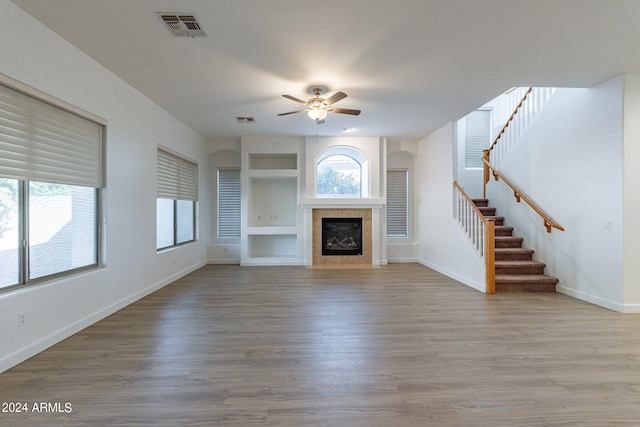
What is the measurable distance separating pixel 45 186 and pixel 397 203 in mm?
6797

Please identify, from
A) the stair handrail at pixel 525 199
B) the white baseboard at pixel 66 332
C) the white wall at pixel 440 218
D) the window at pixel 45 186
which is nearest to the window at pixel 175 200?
the white baseboard at pixel 66 332

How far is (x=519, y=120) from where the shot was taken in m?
5.64

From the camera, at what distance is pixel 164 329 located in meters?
3.25

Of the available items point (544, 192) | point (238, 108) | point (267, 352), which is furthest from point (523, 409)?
point (238, 108)

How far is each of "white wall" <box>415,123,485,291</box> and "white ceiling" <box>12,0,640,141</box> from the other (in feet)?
5.49

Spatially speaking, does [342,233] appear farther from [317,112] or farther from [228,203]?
[317,112]

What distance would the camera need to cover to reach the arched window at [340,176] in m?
7.73

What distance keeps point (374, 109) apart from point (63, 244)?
4615 millimetres

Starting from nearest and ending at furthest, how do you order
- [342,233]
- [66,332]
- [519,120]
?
[66,332], [519,120], [342,233]

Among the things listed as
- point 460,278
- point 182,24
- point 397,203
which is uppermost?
point 182,24

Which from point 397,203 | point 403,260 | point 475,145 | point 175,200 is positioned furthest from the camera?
point 397,203

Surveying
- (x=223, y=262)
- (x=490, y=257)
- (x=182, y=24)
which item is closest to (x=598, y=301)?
(x=490, y=257)

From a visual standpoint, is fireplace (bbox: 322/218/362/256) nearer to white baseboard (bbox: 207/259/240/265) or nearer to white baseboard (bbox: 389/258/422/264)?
white baseboard (bbox: 389/258/422/264)

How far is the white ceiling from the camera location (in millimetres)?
2553
